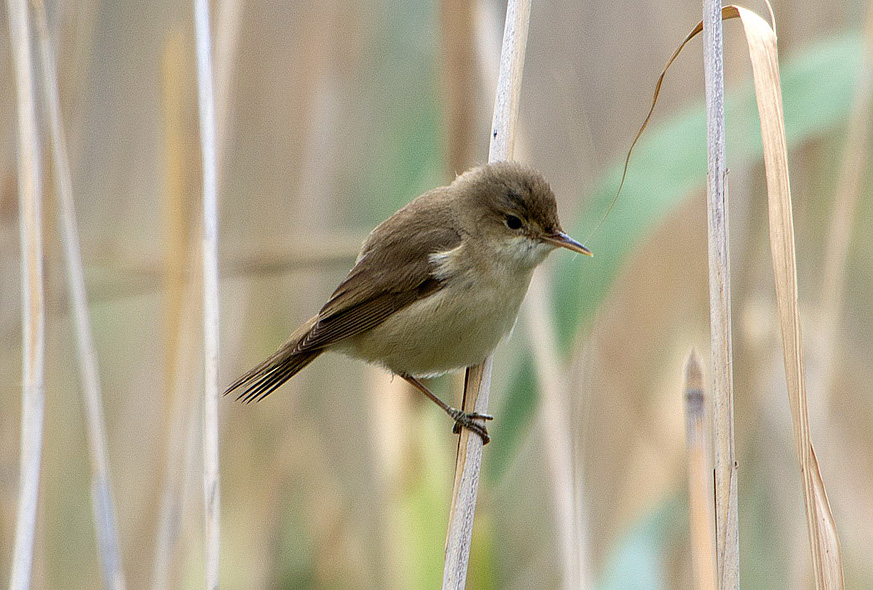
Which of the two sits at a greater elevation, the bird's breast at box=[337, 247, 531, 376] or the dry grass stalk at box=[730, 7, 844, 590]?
the bird's breast at box=[337, 247, 531, 376]

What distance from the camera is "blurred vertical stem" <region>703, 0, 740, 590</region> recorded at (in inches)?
63.0

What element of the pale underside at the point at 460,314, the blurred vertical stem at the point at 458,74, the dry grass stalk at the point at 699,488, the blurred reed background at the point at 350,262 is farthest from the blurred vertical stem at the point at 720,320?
the blurred vertical stem at the point at 458,74

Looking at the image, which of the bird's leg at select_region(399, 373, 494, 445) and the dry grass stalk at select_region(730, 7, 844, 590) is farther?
the bird's leg at select_region(399, 373, 494, 445)

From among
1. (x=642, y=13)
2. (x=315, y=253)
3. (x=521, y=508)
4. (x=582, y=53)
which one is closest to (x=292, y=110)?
(x=315, y=253)

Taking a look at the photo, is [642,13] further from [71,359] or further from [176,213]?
[71,359]

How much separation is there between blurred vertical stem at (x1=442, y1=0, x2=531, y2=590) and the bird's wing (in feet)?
1.13

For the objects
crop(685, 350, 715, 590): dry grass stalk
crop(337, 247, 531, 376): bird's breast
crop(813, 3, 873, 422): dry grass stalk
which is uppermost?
crop(813, 3, 873, 422): dry grass stalk

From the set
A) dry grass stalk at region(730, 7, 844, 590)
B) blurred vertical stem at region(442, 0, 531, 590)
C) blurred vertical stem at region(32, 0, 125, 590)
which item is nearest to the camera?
dry grass stalk at region(730, 7, 844, 590)

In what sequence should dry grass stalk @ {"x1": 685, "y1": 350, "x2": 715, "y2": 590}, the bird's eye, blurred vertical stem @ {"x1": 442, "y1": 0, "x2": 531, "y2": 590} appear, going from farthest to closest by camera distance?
the bird's eye
blurred vertical stem @ {"x1": 442, "y1": 0, "x2": 531, "y2": 590}
dry grass stalk @ {"x1": 685, "y1": 350, "x2": 715, "y2": 590}

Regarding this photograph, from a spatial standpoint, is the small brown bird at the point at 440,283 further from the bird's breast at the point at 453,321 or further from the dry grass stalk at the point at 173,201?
the dry grass stalk at the point at 173,201

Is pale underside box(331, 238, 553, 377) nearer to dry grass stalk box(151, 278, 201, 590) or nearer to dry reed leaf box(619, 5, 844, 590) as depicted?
dry grass stalk box(151, 278, 201, 590)

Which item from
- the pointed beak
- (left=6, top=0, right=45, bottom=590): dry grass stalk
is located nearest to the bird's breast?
the pointed beak

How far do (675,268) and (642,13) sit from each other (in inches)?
39.8

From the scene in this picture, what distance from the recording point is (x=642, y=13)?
3.63 metres
